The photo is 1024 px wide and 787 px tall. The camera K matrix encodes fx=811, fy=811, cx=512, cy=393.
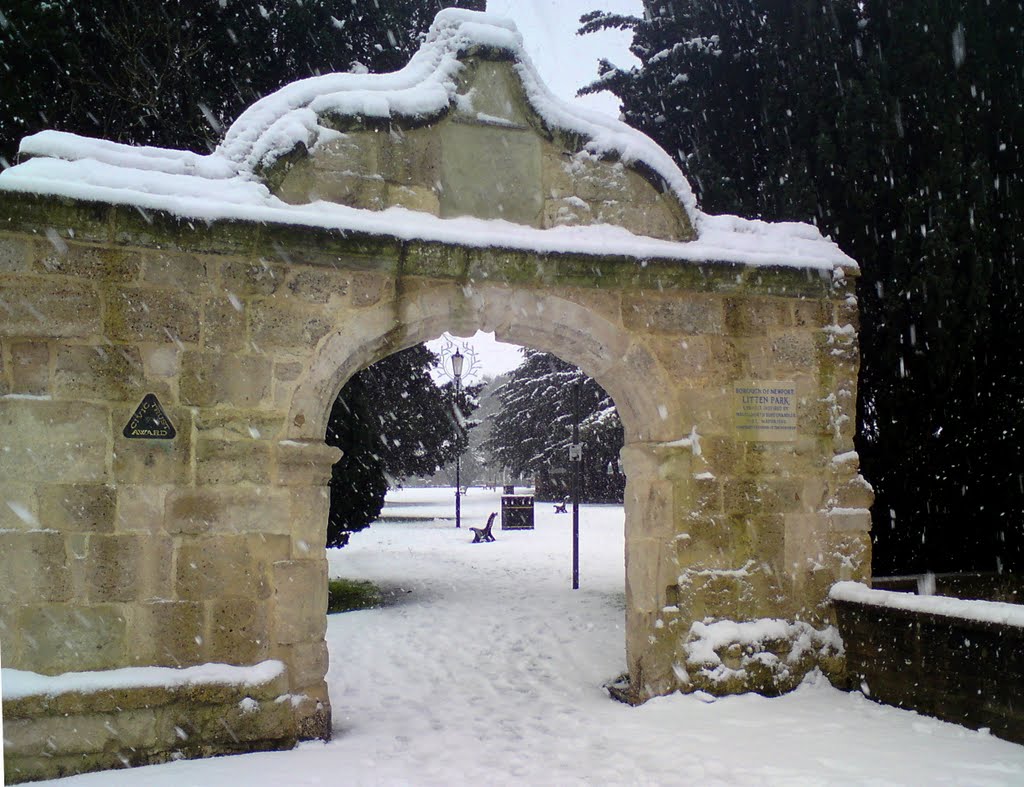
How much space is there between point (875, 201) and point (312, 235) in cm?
485

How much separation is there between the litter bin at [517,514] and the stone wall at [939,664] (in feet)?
40.9

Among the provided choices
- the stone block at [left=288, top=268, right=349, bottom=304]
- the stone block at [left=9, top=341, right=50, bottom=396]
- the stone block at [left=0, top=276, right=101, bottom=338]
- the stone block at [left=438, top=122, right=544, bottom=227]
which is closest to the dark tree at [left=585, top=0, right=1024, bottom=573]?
the stone block at [left=438, top=122, right=544, bottom=227]

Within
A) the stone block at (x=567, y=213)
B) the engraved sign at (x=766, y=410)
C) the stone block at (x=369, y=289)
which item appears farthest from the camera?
the engraved sign at (x=766, y=410)

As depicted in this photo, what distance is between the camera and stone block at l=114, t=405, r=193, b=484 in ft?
13.1

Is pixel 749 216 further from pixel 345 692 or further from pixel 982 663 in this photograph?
pixel 345 692

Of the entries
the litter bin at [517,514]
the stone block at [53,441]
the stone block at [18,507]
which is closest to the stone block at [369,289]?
the stone block at [53,441]

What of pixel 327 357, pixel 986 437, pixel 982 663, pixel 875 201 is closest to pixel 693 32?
pixel 875 201

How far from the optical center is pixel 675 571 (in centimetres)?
488

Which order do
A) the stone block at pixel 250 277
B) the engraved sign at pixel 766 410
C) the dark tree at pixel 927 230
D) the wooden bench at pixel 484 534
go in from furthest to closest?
the wooden bench at pixel 484 534
the dark tree at pixel 927 230
the engraved sign at pixel 766 410
the stone block at pixel 250 277

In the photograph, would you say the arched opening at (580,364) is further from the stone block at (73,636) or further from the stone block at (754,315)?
the stone block at (73,636)

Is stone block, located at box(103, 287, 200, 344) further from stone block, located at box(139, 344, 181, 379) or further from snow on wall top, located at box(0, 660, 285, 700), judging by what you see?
snow on wall top, located at box(0, 660, 285, 700)

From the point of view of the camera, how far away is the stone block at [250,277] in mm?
4219

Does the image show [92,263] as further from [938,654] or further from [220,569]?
[938,654]

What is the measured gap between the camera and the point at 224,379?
4.18 metres
